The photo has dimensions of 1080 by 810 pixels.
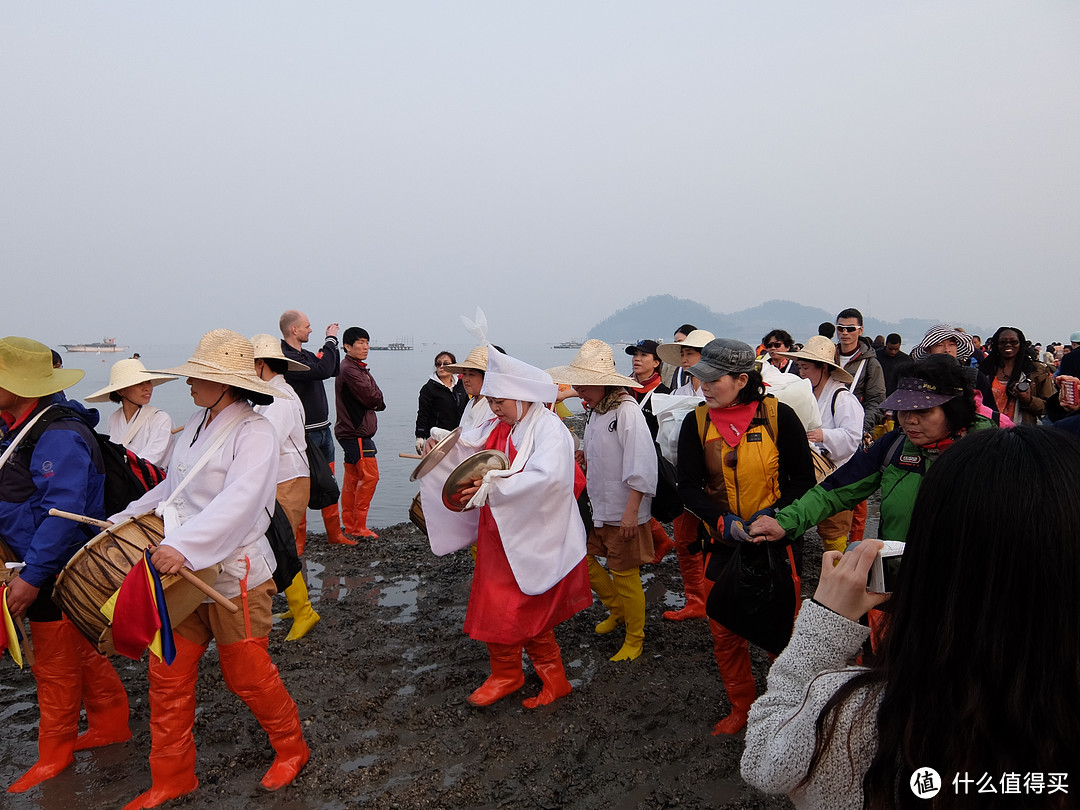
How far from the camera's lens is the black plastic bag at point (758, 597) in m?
3.05

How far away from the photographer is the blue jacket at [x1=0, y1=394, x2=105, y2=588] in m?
3.10

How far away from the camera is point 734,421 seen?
3.50 meters

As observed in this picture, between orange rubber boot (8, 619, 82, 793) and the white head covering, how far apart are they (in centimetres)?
250

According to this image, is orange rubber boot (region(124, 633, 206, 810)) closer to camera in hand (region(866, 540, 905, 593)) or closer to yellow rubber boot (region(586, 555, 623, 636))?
yellow rubber boot (region(586, 555, 623, 636))

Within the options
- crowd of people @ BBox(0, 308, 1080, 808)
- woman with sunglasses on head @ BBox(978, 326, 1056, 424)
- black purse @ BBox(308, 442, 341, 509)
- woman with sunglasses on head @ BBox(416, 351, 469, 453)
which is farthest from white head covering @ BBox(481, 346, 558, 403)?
woman with sunglasses on head @ BBox(978, 326, 1056, 424)

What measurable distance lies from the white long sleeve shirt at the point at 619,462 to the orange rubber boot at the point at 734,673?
1089mm

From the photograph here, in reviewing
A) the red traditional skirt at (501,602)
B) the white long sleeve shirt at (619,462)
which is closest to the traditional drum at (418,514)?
the red traditional skirt at (501,602)

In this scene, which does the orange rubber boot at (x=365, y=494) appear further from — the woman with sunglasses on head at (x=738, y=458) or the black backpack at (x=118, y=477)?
the woman with sunglasses on head at (x=738, y=458)

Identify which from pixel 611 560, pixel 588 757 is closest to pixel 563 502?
pixel 611 560

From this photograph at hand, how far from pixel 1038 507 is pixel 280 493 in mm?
5597

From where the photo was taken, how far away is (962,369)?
263cm

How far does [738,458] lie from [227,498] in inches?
96.6

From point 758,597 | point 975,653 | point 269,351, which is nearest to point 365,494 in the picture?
point 269,351

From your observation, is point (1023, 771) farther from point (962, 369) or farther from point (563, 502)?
point (563, 502)
